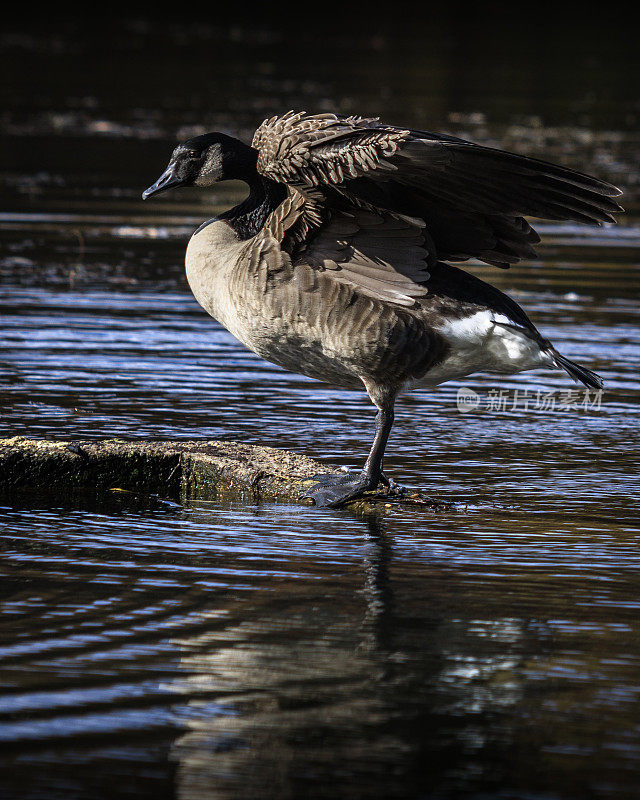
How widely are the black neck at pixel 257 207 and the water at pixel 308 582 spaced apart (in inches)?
44.0

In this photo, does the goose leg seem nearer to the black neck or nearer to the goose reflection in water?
the goose reflection in water

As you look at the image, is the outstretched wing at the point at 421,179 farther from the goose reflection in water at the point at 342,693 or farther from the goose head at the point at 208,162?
the goose reflection in water at the point at 342,693

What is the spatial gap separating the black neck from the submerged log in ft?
3.73

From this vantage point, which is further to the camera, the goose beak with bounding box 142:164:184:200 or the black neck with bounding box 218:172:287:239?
the goose beak with bounding box 142:164:184:200

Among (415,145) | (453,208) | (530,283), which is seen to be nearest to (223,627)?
(415,145)

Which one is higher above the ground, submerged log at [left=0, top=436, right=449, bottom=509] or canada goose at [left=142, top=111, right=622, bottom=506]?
canada goose at [left=142, top=111, right=622, bottom=506]

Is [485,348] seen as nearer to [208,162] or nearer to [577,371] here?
[577,371]

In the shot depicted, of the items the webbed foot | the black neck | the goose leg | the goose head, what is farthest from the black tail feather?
the goose head

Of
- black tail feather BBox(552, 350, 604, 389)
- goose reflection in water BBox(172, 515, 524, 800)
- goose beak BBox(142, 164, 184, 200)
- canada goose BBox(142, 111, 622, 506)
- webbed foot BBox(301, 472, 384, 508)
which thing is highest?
goose beak BBox(142, 164, 184, 200)

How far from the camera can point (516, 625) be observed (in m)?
4.85

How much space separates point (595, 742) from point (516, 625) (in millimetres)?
940

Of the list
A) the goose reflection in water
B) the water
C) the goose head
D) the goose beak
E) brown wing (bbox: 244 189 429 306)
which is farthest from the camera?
the goose beak

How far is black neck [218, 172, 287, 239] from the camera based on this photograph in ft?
22.6

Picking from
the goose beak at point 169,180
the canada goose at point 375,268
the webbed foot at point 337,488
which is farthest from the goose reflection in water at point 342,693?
the goose beak at point 169,180
